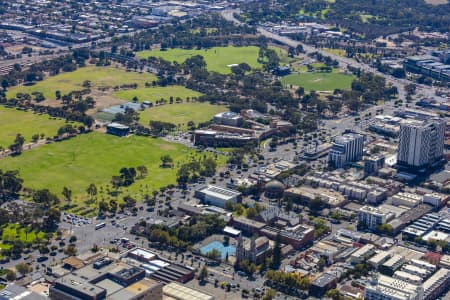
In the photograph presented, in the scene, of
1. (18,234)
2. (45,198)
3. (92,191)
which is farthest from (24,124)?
(18,234)

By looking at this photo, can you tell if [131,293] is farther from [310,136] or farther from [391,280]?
[310,136]

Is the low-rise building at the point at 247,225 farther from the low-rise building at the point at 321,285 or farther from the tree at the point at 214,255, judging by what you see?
the low-rise building at the point at 321,285

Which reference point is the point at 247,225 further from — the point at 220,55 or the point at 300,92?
the point at 220,55

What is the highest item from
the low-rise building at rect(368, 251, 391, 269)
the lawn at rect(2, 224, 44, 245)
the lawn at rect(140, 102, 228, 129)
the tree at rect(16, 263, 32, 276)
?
the tree at rect(16, 263, 32, 276)

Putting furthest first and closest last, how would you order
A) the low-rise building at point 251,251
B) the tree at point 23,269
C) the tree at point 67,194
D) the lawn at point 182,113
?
the lawn at point 182,113 → the tree at point 67,194 → the low-rise building at point 251,251 → the tree at point 23,269

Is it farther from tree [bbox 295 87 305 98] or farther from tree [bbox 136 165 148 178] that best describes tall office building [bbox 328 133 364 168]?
tree [bbox 295 87 305 98]

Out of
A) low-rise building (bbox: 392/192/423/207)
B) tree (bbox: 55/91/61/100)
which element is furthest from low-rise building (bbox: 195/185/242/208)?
tree (bbox: 55/91/61/100)

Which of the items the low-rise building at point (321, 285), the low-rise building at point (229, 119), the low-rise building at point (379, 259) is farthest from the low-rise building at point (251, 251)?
the low-rise building at point (229, 119)
